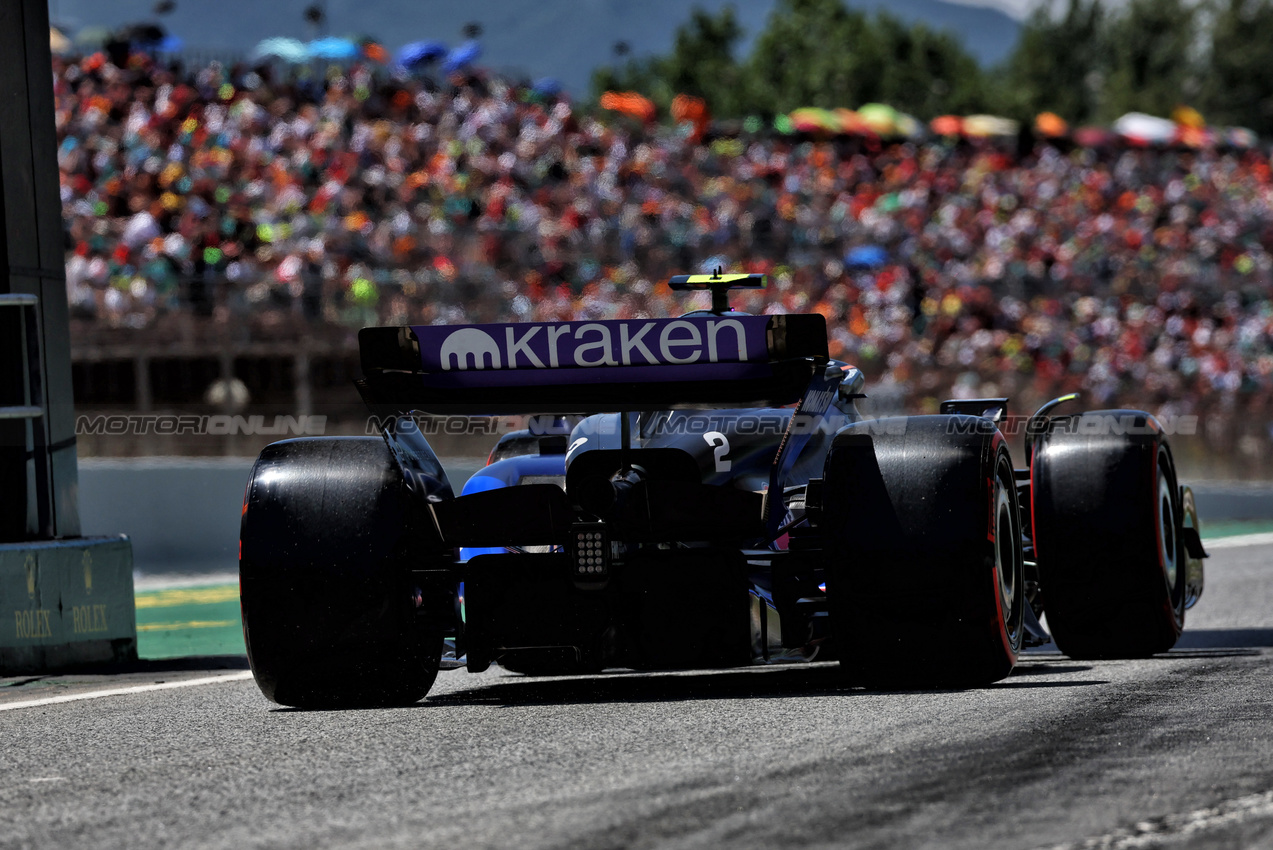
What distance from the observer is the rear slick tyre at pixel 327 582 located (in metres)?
6.08

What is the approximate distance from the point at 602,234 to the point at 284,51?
9.08 m

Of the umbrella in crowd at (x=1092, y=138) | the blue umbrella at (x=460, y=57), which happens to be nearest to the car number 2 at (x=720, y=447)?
the blue umbrella at (x=460, y=57)

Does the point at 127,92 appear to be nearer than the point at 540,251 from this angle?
No

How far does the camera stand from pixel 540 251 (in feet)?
86.8

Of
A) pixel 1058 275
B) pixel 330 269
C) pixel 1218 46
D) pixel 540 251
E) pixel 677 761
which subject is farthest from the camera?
pixel 1218 46

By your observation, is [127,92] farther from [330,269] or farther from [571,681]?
[571,681]

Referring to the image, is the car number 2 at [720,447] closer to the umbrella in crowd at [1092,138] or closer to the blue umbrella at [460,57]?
the blue umbrella at [460,57]

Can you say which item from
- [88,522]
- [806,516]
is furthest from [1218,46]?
[806,516]

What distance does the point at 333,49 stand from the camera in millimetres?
32562

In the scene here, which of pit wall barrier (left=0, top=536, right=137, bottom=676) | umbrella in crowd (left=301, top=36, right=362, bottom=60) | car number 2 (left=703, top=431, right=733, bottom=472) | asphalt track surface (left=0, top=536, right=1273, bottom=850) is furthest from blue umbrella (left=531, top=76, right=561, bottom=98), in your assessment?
car number 2 (left=703, top=431, right=733, bottom=472)

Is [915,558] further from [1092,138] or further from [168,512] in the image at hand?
[1092,138]

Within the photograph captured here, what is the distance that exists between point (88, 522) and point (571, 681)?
25.0ft

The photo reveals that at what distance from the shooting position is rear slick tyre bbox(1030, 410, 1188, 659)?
7.25 m

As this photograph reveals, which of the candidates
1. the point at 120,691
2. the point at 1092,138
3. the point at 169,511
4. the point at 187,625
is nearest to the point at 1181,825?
the point at 120,691
